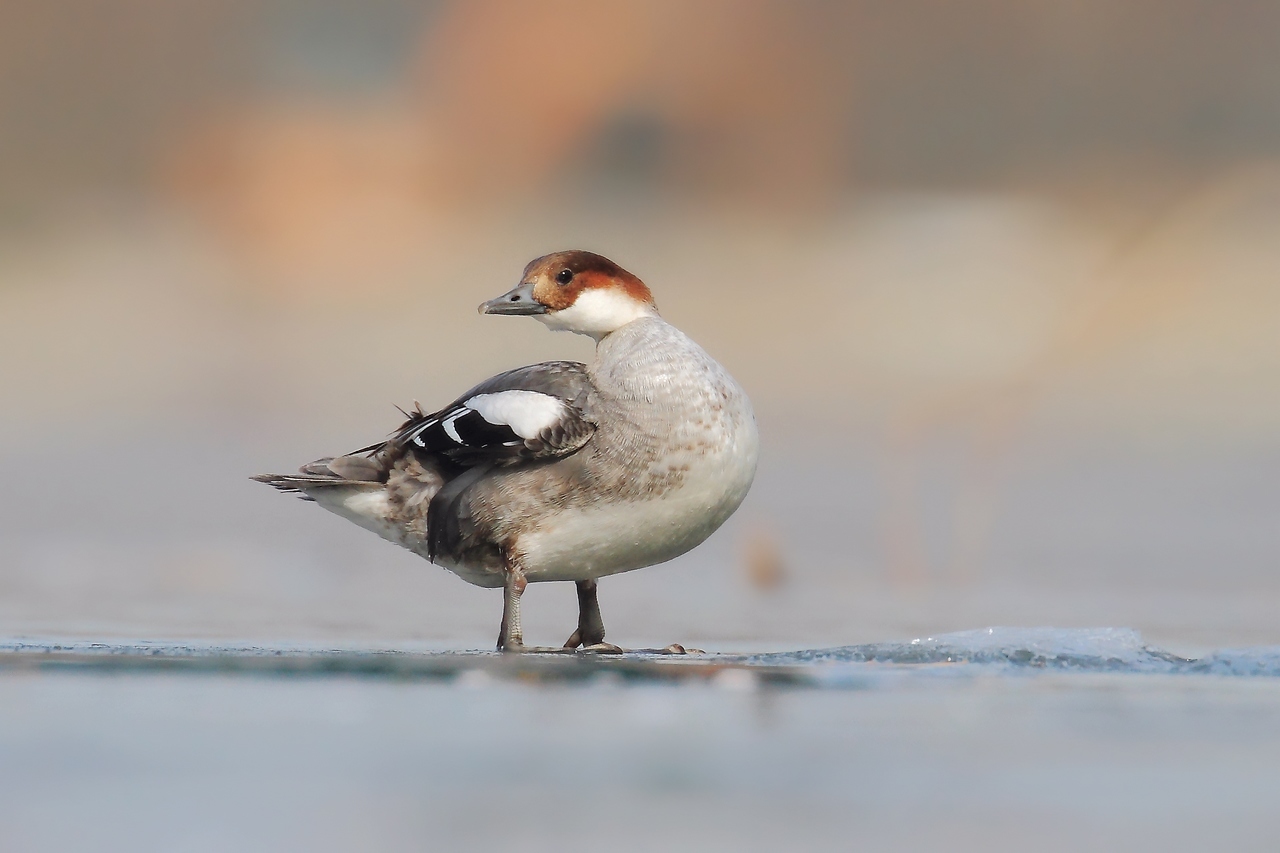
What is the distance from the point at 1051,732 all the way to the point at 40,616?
13.2 ft

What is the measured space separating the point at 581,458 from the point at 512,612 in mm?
518

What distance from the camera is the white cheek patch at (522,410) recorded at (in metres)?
5.64

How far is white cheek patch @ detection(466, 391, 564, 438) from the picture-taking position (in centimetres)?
564

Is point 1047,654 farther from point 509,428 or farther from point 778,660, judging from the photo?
point 509,428

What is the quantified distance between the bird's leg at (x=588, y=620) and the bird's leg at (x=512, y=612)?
27 centimetres

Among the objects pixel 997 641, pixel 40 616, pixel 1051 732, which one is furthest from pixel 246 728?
pixel 40 616

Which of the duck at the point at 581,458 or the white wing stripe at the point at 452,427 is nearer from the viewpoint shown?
the duck at the point at 581,458

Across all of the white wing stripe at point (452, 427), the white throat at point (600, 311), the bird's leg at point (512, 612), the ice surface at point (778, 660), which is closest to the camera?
the ice surface at point (778, 660)

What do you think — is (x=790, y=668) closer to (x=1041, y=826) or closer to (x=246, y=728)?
(x=246, y=728)

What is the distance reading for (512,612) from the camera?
5.62m

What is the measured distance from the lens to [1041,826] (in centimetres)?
258

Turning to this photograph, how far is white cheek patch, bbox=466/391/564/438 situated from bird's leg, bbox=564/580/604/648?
0.63 m

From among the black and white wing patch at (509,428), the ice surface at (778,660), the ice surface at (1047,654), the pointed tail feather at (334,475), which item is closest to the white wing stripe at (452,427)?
the black and white wing patch at (509,428)

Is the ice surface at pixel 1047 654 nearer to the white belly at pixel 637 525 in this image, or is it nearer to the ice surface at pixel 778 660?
the ice surface at pixel 778 660
